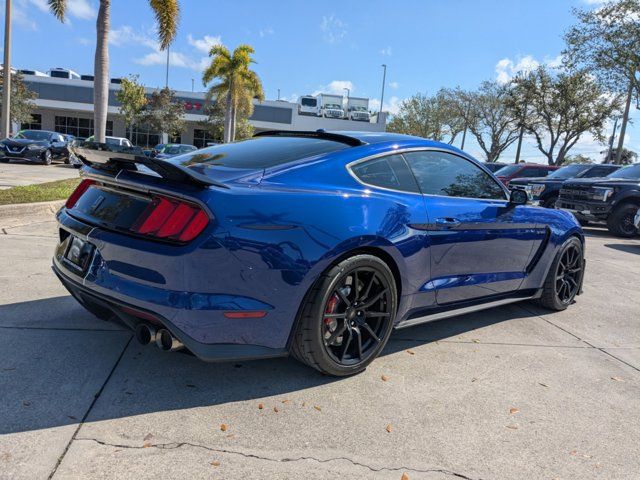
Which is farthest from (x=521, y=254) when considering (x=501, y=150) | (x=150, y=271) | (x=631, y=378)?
(x=501, y=150)

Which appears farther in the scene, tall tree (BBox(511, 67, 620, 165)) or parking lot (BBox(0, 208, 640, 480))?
tall tree (BBox(511, 67, 620, 165))

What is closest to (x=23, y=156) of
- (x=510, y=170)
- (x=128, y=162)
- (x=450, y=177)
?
(x=510, y=170)

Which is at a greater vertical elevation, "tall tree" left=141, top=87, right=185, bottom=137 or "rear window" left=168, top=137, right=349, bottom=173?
"tall tree" left=141, top=87, right=185, bottom=137

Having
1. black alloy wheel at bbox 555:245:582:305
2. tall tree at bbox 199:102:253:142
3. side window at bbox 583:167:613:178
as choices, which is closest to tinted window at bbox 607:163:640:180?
side window at bbox 583:167:613:178

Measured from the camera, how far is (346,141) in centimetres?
359

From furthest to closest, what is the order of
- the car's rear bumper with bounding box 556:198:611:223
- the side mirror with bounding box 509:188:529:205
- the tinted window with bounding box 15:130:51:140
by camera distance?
1. the tinted window with bounding box 15:130:51:140
2. the car's rear bumper with bounding box 556:198:611:223
3. the side mirror with bounding box 509:188:529:205

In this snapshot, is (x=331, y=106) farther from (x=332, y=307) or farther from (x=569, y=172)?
(x=332, y=307)

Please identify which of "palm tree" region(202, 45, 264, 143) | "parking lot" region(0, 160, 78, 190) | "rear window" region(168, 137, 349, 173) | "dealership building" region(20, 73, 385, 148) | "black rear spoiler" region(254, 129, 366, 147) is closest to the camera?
"rear window" region(168, 137, 349, 173)

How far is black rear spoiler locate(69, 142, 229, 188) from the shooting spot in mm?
2666

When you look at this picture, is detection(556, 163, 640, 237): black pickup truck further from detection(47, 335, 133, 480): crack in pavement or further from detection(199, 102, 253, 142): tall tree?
detection(199, 102, 253, 142): tall tree

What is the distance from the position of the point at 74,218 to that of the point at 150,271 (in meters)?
0.96

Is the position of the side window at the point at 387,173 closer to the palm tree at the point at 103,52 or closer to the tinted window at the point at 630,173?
the tinted window at the point at 630,173

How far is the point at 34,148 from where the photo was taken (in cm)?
2155

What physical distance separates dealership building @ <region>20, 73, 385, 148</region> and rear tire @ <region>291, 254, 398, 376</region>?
47.7 meters
